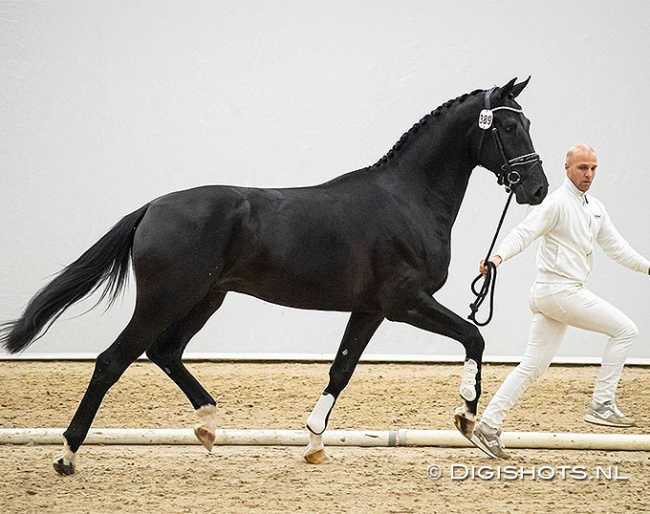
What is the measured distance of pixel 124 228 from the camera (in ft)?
13.0

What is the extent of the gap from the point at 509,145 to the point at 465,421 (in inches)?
49.6

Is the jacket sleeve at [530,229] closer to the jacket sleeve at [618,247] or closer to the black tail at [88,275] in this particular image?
→ the jacket sleeve at [618,247]

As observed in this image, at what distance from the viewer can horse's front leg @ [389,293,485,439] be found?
3.89 m

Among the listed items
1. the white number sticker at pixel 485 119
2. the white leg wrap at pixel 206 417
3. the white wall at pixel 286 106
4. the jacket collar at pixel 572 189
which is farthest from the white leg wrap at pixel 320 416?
the white wall at pixel 286 106

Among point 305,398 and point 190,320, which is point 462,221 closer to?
point 305,398

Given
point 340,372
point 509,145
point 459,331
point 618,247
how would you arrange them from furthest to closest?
1. point 618,247
2. point 340,372
3. point 509,145
4. point 459,331

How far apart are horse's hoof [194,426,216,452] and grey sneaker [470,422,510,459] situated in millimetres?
1197

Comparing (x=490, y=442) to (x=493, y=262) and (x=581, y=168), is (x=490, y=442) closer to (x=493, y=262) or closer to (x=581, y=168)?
(x=493, y=262)

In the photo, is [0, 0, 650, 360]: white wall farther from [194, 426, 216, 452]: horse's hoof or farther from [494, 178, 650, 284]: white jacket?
[194, 426, 216, 452]: horse's hoof

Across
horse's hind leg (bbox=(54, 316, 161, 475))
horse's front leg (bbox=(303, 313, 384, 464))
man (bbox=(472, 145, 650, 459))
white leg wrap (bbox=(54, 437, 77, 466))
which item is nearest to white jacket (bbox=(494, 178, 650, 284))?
man (bbox=(472, 145, 650, 459))

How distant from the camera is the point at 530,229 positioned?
419 cm

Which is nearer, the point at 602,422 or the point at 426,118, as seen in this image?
the point at 426,118

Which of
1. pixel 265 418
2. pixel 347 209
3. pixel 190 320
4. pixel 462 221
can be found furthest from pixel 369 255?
pixel 462 221

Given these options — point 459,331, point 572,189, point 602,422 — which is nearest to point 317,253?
point 459,331
